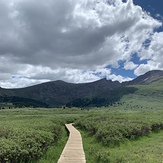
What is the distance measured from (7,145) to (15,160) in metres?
1.24

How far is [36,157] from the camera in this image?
19344mm

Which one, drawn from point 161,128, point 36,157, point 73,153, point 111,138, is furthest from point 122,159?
point 161,128

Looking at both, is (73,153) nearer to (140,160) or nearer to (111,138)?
(140,160)

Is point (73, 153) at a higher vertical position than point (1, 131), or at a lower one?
lower

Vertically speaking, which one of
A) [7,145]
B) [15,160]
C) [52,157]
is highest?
[7,145]

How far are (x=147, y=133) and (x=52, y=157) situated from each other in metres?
20.0

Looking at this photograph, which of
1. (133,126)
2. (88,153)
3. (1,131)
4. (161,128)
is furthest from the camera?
(161,128)

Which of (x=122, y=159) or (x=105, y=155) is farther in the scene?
(x=105, y=155)

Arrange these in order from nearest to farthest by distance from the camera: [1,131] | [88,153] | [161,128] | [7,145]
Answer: [7,145] → [1,131] → [88,153] → [161,128]

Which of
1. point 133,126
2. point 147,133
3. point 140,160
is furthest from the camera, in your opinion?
point 147,133

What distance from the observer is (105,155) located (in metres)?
21.5

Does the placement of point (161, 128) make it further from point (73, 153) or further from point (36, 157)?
point (36, 157)

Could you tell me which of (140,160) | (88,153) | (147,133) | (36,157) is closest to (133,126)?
(147,133)

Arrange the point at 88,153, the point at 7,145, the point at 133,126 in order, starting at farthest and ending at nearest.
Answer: the point at 133,126
the point at 88,153
the point at 7,145
